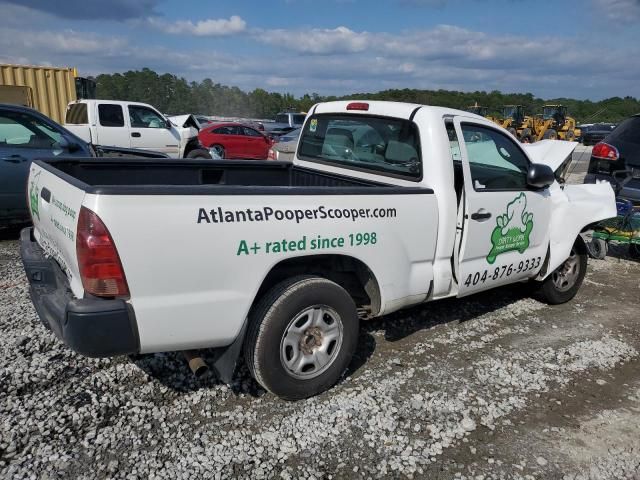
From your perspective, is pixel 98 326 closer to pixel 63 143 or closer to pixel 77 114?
pixel 63 143

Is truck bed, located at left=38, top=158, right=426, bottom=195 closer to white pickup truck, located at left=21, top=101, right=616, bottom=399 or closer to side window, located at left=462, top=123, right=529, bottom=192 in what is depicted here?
white pickup truck, located at left=21, top=101, right=616, bottom=399

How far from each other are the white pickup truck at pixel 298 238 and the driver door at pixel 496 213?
0.02 metres

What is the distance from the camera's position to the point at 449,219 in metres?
3.69

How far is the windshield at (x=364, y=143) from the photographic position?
153 inches

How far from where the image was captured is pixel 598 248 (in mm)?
6805

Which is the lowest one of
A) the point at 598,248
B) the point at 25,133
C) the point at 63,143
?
the point at 598,248

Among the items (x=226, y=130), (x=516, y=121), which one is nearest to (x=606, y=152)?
(x=226, y=130)

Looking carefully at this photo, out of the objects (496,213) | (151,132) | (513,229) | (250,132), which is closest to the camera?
(496,213)

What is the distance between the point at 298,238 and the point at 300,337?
25.3 inches

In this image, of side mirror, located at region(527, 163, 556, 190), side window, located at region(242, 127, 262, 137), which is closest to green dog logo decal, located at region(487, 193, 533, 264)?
side mirror, located at region(527, 163, 556, 190)

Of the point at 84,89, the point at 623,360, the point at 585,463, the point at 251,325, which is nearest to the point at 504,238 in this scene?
the point at 623,360

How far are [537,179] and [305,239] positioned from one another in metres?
2.25

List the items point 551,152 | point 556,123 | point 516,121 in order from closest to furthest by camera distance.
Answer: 1. point 551,152
2. point 516,121
3. point 556,123

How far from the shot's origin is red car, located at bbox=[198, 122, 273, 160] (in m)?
17.6
